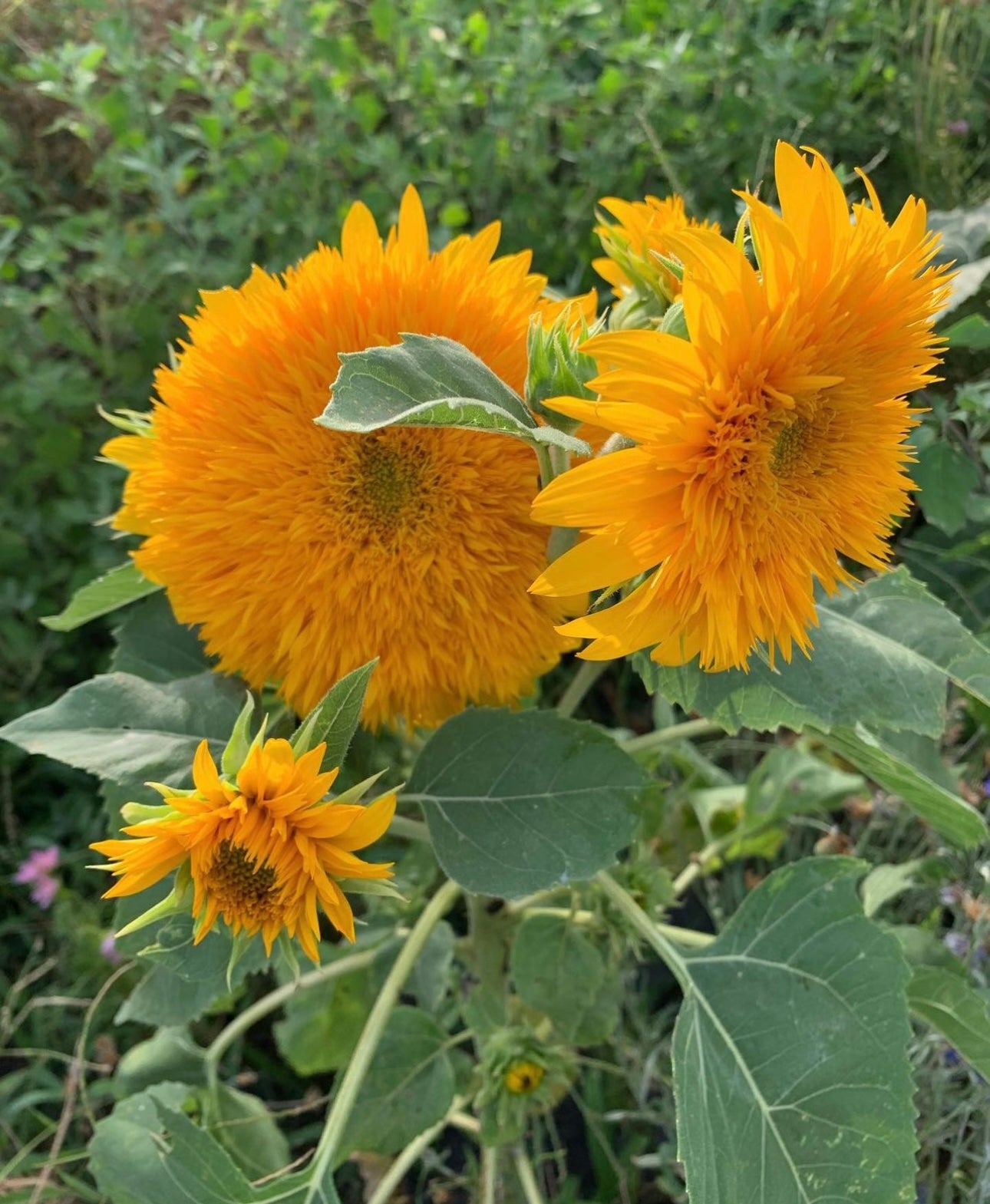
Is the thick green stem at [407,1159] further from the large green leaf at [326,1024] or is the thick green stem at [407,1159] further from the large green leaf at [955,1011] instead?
the large green leaf at [955,1011]

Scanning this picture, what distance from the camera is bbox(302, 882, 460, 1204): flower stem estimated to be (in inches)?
28.3

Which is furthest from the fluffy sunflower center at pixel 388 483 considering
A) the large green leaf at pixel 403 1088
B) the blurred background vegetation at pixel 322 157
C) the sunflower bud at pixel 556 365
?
the blurred background vegetation at pixel 322 157

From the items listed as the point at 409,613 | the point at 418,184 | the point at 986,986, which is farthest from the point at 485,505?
the point at 418,184

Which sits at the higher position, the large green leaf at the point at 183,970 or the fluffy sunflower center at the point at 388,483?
the fluffy sunflower center at the point at 388,483

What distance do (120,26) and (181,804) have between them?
127 cm

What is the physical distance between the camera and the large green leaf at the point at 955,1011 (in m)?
0.78

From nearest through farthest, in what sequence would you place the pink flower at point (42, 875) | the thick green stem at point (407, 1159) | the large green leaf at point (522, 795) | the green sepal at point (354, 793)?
the green sepal at point (354, 793) < the large green leaf at point (522, 795) < the thick green stem at point (407, 1159) < the pink flower at point (42, 875)

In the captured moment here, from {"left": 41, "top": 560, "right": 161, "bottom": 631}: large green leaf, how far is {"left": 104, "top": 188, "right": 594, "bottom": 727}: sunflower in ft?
0.48

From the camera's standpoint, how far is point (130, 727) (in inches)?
27.7

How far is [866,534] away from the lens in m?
0.56

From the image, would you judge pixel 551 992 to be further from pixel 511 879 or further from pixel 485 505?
pixel 485 505

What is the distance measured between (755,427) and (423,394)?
168mm

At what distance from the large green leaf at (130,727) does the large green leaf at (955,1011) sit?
0.60 metres

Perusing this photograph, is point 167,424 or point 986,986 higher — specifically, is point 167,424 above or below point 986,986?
above
